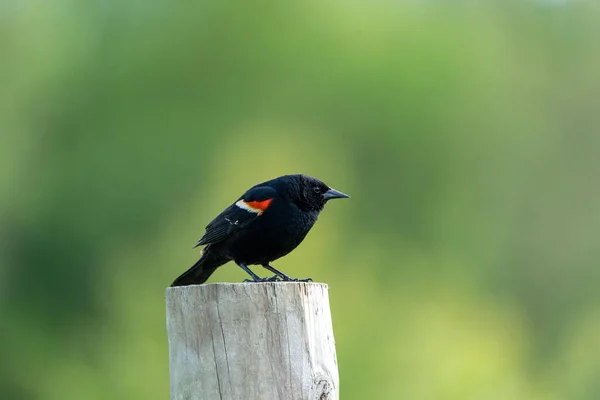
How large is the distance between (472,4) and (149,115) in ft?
39.4

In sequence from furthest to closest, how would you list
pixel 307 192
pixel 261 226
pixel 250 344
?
pixel 307 192
pixel 261 226
pixel 250 344

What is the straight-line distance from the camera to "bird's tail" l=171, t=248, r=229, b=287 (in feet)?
19.1

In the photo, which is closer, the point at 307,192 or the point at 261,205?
the point at 261,205

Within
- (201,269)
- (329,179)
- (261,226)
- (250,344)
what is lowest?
(250,344)

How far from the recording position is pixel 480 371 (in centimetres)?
1991

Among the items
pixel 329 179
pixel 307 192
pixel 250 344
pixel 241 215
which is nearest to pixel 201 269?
pixel 241 215

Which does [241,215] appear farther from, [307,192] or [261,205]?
[307,192]

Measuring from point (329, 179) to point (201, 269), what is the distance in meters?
14.7

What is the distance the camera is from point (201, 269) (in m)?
5.97

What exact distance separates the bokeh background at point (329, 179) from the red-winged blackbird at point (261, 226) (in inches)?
411

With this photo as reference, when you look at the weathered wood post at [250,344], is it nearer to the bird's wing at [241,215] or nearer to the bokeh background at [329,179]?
the bird's wing at [241,215]

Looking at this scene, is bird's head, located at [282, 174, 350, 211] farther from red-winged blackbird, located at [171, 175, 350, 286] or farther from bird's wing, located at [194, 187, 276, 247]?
bird's wing, located at [194, 187, 276, 247]

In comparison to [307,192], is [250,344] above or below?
below

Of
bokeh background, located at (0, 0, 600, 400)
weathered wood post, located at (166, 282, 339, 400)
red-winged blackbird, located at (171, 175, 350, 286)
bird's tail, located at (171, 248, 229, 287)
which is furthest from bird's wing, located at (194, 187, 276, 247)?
bokeh background, located at (0, 0, 600, 400)
